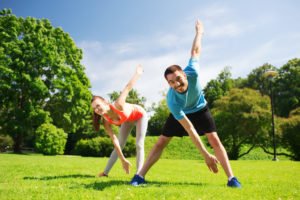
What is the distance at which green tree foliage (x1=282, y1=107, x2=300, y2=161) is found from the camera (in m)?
26.6

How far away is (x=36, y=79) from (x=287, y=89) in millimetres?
42031

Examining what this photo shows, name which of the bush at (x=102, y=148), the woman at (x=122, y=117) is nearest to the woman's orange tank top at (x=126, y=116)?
the woman at (x=122, y=117)

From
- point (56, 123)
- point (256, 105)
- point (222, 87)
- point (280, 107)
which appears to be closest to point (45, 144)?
point (56, 123)

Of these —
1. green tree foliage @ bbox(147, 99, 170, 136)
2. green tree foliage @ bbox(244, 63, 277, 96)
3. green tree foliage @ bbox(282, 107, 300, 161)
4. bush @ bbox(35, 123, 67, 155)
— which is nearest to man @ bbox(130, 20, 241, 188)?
bush @ bbox(35, 123, 67, 155)

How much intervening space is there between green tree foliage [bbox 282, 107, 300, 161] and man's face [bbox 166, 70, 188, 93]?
25396 millimetres

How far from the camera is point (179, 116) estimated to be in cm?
479

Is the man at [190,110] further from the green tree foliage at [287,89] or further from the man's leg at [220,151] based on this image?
the green tree foliage at [287,89]

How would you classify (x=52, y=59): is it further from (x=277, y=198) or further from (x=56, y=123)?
(x=277, y=198)

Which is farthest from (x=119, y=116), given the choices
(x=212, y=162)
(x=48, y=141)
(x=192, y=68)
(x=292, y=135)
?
(x=292, y=135)

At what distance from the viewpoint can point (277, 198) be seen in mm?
4309

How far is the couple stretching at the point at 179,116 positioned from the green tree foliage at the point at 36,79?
24.0 meters

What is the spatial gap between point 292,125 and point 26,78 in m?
25.4

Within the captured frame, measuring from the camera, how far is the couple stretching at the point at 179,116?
4.73m

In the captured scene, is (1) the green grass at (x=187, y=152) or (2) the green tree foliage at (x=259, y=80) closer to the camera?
(1) the green grass at (x=187, y=152)
